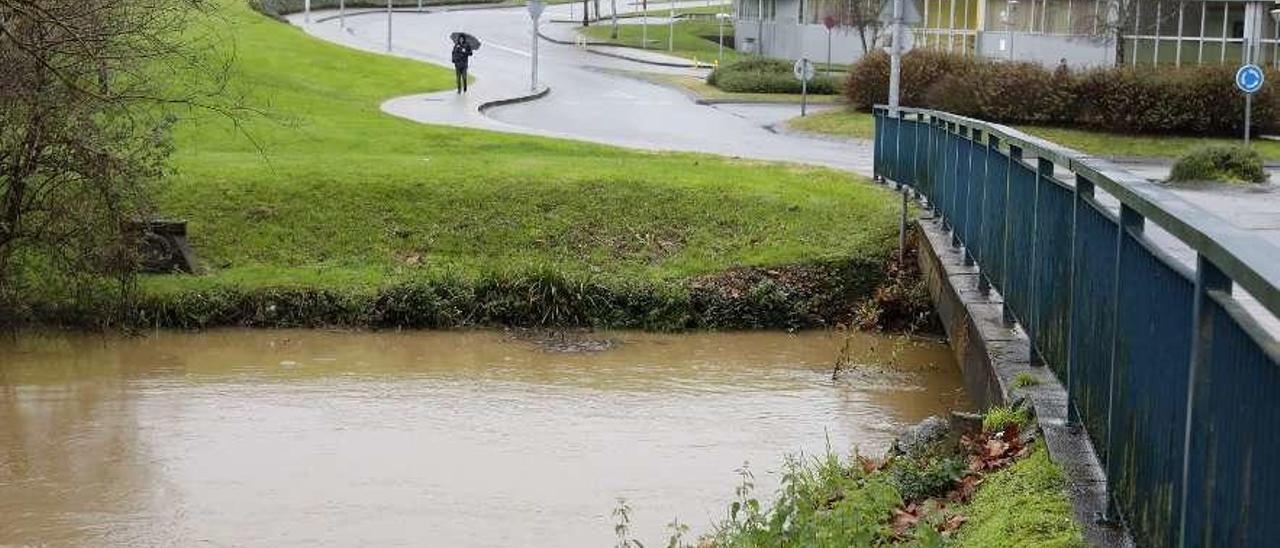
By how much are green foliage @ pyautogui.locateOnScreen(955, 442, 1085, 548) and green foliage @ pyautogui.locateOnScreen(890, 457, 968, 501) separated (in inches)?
30.5

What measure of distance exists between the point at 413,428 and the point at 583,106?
32.9 metres

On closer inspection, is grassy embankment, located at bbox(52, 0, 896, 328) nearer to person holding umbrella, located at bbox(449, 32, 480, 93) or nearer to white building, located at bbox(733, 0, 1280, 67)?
white building, located at bbox(733, 0, 1280, 67)

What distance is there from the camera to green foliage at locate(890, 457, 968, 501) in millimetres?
8336

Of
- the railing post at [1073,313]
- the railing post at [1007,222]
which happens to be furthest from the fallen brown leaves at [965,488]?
the railing post at [1007,222]

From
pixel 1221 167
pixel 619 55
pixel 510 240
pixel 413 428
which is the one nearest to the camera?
pixel 413 428

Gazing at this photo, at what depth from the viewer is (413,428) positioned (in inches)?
541

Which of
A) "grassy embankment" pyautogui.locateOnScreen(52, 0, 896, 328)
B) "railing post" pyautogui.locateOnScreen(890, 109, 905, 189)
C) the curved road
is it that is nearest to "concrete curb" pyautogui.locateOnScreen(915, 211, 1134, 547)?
"grassy embankment" pyautogui.locateOnScreen(52, 0, 896, 328)

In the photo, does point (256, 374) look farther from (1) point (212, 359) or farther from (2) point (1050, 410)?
(2) point (1050, 410)

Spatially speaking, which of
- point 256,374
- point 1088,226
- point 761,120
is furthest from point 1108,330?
point 761,120

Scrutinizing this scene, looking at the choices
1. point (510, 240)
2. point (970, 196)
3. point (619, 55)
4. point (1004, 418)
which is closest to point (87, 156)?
point (510, 240)

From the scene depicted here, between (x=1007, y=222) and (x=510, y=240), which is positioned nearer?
(x=1007, y=222)

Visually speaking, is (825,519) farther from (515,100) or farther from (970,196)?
(515,100)

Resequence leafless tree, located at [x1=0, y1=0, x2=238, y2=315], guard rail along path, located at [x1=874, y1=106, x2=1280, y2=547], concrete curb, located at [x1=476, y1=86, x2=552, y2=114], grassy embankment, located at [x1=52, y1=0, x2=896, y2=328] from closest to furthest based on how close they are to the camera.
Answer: guard rail along path, located at [x1=874, y1=106, x2=1280, y2=547], leafless tree, located at [x1=0, y1=0, x2=238, y2=315], grassy embankment, located at [x1=52, y1=0, x2=896, y2=328], concrete curb, located at [x1=476, y1=86, x2=552, y2=114]

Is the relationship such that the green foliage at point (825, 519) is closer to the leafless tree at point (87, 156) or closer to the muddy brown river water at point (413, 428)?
the muddy brown river water at point (413, 428)
